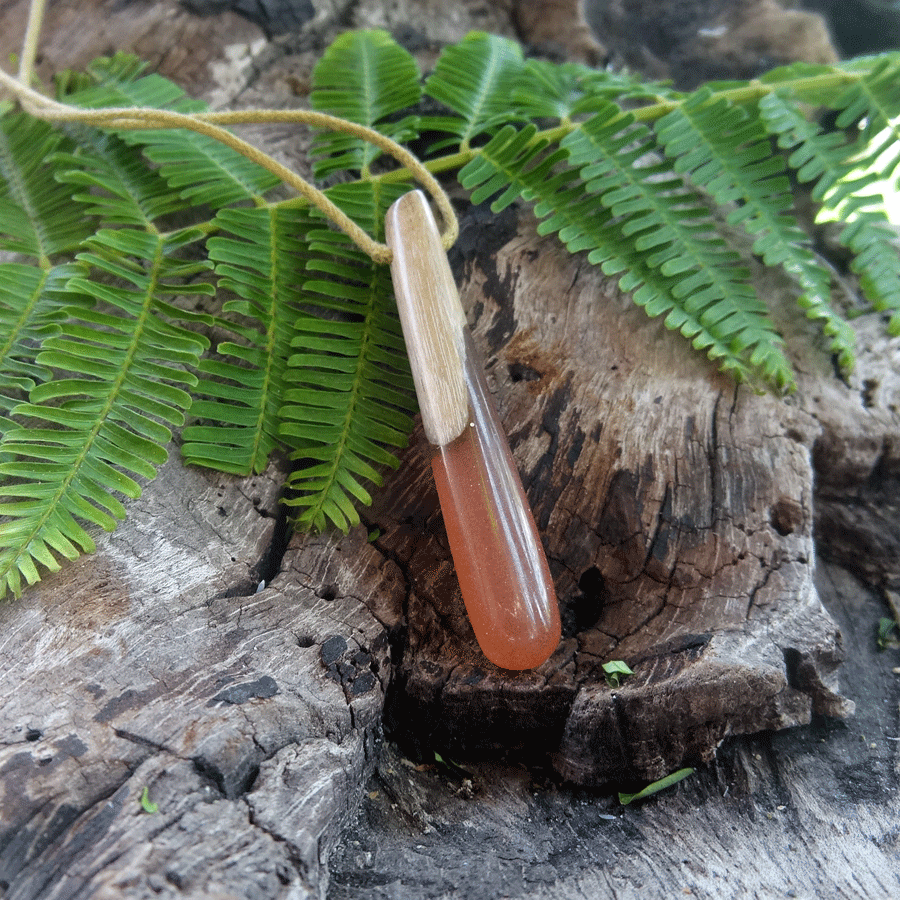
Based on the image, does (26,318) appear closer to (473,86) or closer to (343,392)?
(343,392)

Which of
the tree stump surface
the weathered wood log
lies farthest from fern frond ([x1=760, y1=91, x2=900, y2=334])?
the weathered wood log

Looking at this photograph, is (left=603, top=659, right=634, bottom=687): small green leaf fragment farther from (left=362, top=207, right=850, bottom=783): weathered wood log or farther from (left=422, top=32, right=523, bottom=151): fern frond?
(left=422, top=32, right=523, bottom=151): fern frond

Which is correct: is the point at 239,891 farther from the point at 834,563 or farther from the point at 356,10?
the point at 356,10

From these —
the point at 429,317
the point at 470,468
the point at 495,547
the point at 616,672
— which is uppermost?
the point at 429,317

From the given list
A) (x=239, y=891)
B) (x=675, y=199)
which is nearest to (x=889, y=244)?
(x=675, y=199)

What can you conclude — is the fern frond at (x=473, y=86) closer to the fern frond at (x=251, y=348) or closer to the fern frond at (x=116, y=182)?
the fern frond at (x=251, y=348)

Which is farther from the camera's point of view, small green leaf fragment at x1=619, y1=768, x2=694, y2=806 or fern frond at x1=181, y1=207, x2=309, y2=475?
fern frond at x1=181, y1=207, x2=309, y2=475

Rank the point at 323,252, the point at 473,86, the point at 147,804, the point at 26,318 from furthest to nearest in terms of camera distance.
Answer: the point at 473,86
the point at 323,252
the point at 26,318
the point at 147,804

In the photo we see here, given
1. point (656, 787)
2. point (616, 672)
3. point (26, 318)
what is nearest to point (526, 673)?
point (616, 672)
